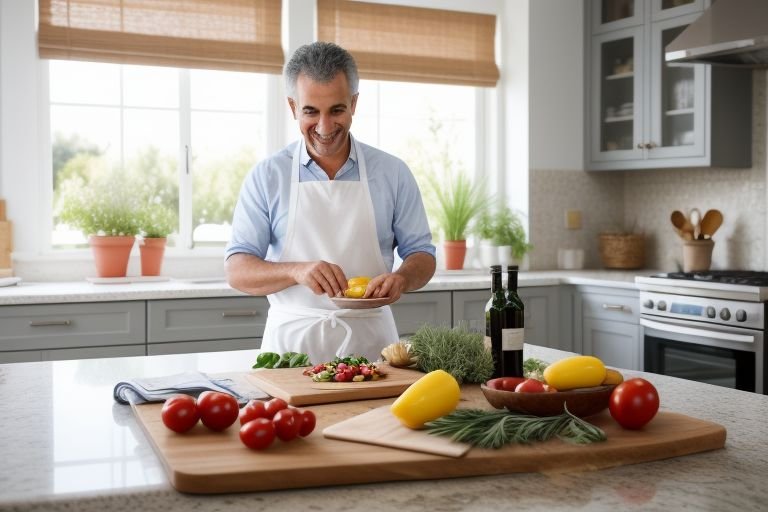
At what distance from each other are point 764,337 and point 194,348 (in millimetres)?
2466

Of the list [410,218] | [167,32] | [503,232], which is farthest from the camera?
[503,232]

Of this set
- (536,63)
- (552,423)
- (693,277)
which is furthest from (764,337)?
(552,423)

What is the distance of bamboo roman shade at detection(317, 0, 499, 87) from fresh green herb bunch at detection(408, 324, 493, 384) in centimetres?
311

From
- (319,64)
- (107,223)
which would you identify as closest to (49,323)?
(107,223)

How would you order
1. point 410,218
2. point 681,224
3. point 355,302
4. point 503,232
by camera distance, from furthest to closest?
point 503,232
point 681,224
point 410,218
point 355,302

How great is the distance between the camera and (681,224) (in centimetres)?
481

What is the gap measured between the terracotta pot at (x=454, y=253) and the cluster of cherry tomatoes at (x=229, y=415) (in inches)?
138

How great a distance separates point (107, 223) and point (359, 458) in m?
3.14

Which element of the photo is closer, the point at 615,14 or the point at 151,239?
the point at 151,239

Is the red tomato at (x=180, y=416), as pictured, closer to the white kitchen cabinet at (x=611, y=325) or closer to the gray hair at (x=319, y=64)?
the gray hair at (x=319, y=64)

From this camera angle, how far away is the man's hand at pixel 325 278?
92.1 inches

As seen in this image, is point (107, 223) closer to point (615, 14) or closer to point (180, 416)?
point (180, 416)

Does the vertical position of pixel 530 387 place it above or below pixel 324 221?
below

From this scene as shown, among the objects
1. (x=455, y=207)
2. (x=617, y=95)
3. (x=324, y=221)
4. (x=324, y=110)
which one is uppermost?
(x=617, y=95)
